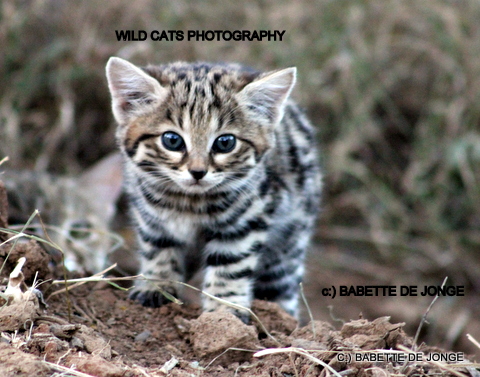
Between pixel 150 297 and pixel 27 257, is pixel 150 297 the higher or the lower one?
the lower one

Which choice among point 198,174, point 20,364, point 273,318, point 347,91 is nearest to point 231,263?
point 273,318

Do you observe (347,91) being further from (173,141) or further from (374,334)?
(374,334)

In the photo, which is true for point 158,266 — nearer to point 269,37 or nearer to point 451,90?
point 269,37

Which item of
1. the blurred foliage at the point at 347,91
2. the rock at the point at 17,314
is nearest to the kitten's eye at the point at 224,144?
the rock at the point at 17,314

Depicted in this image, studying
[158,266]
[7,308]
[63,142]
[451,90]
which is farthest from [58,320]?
[451,90]

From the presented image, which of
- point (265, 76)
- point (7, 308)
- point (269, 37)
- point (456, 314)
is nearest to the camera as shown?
point (7, 308)

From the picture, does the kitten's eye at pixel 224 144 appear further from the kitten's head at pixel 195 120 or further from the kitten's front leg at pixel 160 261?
the kitten's front leg at pixel 160 261
